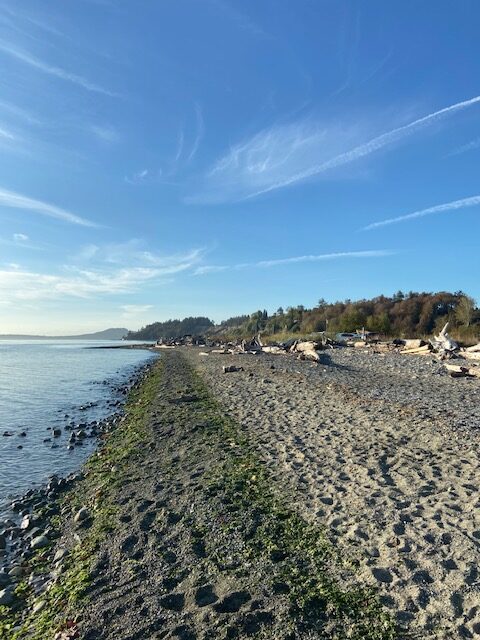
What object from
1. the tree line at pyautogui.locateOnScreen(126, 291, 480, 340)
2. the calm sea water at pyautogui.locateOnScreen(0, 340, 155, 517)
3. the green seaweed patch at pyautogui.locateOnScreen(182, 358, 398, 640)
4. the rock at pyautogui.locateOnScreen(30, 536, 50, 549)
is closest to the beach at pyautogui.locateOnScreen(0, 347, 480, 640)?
the green seaweed patch at pyautogui.locateOnScreen(182, 358, 398, 640)

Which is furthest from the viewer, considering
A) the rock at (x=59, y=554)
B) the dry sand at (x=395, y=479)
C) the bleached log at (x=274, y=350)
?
the bleached log at (x=274, y=350)

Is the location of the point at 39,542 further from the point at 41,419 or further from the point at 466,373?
the point at 466,373

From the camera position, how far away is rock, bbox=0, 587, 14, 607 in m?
5.91

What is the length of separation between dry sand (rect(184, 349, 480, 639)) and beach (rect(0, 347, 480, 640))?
0.03m

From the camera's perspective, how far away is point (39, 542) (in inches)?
300

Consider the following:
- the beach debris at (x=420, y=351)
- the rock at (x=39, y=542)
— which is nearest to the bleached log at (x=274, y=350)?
the beach debris at (x=420, y=351)

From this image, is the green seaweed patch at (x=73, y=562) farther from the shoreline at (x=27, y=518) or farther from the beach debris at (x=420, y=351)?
the beach debris at (x=420, y=351)

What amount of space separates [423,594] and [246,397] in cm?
1508

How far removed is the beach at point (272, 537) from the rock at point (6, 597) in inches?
4.6

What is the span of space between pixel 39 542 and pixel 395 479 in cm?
677

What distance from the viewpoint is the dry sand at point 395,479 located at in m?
5.01

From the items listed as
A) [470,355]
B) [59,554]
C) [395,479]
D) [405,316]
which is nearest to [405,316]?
[405,316]

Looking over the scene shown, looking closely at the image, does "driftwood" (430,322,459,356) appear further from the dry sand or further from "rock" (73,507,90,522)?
"rock" (73,507,90,522)

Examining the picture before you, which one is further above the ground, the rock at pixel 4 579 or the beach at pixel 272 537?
the beach at pixel 272 537
